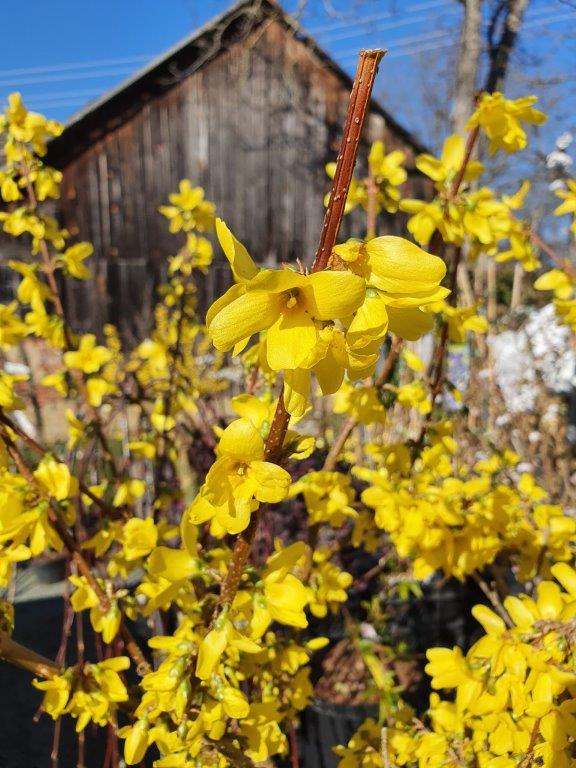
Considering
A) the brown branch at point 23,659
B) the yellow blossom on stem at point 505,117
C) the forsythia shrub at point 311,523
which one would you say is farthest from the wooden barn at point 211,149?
the brown branch at point 23,659

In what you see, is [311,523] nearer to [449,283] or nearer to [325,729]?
[449,283]

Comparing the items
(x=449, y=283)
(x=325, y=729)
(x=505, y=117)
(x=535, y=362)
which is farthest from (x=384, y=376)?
(x=535, y=362)

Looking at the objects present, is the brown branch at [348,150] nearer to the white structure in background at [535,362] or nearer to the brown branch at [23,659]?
the brown branch at [23,659]

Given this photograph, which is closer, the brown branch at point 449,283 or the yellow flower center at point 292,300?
the yellow flower center at point 292,300

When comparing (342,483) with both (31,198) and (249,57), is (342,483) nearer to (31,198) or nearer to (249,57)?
(31,198)

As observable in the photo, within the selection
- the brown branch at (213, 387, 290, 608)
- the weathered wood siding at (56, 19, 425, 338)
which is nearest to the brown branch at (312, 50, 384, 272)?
the brown branch at (213, 387, 290, 608)

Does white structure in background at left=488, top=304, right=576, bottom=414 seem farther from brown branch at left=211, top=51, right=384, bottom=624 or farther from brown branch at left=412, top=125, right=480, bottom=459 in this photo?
brown branch at left=211, top=51, right=384, bottom=624
